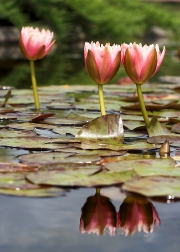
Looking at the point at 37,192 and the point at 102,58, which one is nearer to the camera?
the point at 37,192

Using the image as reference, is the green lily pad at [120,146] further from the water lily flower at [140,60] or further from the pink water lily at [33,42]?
the pink water lily at [33,42]

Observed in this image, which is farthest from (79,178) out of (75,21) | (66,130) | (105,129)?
(75,21)

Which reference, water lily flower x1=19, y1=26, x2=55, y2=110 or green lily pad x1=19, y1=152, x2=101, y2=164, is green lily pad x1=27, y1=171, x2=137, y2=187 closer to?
green lily pad x1=19, y1=152, x2=101, y2=164

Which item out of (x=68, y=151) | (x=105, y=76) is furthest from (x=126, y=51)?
(x=68, y=151)

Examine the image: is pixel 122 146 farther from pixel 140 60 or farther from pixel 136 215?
pixel 136 215

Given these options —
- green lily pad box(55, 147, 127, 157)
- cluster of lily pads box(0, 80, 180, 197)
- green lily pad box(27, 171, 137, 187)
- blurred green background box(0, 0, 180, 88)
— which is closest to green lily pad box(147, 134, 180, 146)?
A: cluster of lily pads box(0, 80, 180, 197)

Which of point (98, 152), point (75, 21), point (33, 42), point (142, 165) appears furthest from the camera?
point (75, 21)

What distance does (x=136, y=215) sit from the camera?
699mm

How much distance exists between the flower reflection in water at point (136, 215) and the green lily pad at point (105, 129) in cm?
33

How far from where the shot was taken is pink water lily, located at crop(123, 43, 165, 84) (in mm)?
1033

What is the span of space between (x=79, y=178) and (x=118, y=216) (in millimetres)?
132

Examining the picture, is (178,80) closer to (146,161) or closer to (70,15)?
(146,161)

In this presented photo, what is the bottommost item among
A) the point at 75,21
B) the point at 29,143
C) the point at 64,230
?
the point at 64,230

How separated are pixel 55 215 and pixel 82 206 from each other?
0.18 ft
